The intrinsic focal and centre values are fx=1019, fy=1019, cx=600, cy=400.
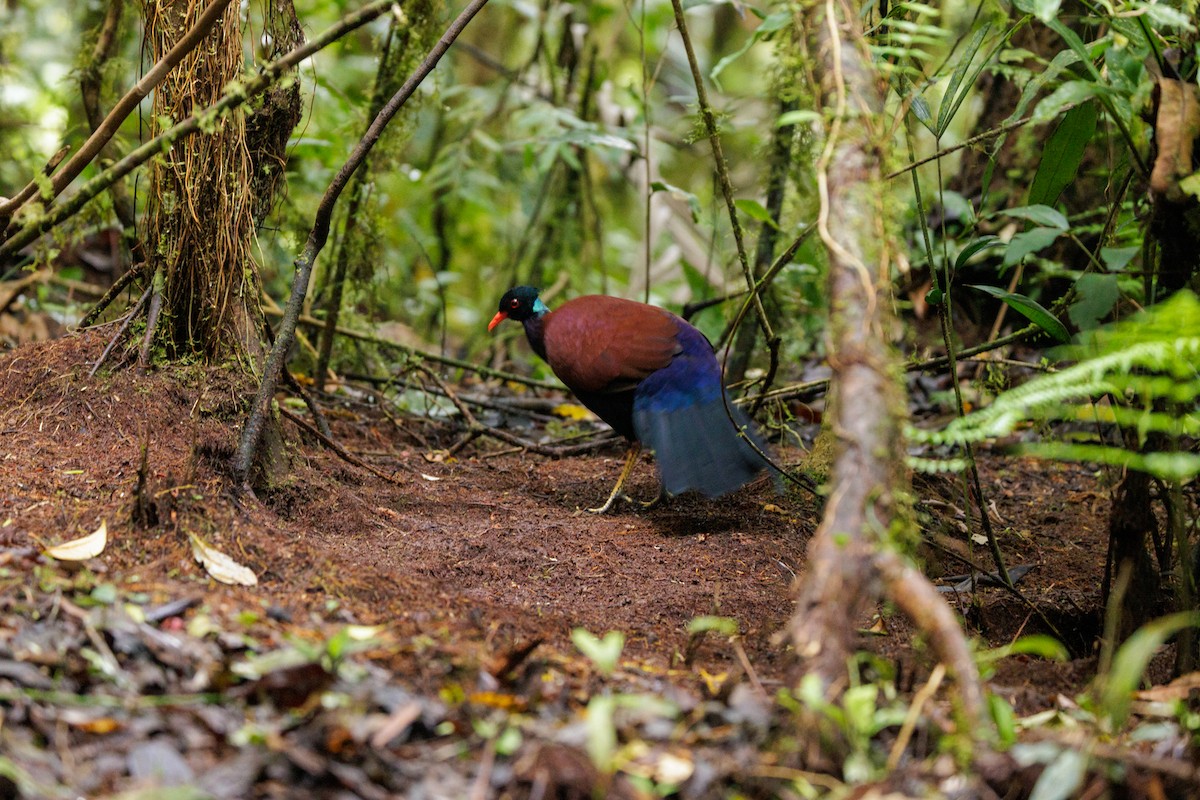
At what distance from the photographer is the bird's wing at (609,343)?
13.2ft

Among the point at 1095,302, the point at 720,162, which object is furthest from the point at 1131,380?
the point at 720,162

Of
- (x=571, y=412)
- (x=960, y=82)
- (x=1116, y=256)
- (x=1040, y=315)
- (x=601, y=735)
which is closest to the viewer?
(x=601, y=735)

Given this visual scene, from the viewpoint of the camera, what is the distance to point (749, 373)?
5.18 metres

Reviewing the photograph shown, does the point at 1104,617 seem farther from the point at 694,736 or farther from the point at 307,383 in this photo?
the point at 307,383

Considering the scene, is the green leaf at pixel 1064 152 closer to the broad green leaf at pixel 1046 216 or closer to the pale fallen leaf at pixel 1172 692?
the broad green leaf at pixel 1046 216

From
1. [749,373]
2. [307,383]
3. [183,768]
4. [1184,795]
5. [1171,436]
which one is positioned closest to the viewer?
[183,768]

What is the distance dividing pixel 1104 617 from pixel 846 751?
1518 mm

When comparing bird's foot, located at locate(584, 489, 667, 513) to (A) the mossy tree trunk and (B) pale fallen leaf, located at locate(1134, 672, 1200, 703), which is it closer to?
(A) the mossy tree trunk

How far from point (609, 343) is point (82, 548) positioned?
7.40 feet

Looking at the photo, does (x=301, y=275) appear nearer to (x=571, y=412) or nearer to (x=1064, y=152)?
(x=1064, y=152)

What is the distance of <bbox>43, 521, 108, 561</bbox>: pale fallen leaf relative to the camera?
222cm

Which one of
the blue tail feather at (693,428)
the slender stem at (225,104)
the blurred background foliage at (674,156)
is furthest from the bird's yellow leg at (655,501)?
the slender stem at (225,104)

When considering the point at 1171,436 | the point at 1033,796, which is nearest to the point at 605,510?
the point at 1171,436

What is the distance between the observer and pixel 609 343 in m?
4.11
